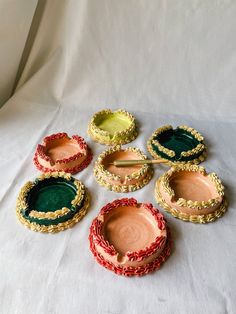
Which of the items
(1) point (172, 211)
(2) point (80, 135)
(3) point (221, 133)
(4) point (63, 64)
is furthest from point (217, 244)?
(4) point (63, 64)

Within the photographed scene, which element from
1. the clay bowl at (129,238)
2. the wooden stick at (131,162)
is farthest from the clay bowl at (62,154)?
the clay bowl at (129,238)

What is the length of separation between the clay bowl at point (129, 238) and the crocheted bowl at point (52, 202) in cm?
7

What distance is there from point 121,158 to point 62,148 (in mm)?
203

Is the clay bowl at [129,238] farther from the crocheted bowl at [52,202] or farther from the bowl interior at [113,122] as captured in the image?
A: the bowl interior at [113,122]

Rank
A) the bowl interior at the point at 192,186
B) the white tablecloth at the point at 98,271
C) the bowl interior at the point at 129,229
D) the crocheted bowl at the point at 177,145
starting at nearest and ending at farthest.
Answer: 1. the white tablecloth at the point at 98,271
2. the bowl interior at the point at 129,229
3. the bowl interior at the point at 192,186
4. the crocheted bowl at the point at 177,145

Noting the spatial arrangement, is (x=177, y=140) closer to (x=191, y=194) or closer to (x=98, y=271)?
(x=191, y=194)

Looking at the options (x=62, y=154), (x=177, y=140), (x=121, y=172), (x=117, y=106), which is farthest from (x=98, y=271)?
(x=117, y=106)

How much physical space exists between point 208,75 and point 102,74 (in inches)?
16.2

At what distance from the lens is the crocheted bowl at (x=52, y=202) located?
2.75 feet

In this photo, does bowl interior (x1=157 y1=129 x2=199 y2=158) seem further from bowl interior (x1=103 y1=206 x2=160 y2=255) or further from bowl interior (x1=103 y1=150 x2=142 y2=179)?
bowl interior (x1=103 y1=206 x2=160 y2=255)

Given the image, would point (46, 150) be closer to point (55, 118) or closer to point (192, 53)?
point (55, 118)

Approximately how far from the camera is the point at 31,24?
1.27 m

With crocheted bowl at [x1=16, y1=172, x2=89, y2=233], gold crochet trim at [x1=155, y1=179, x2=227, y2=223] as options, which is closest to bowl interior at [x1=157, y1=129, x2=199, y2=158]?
gold crochet trim at [x1=155, y1=179, x2=227, y2=223]

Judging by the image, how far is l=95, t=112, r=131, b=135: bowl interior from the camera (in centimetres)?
123
